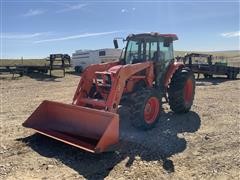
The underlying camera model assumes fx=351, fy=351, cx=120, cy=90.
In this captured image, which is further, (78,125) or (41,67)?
(41,67)

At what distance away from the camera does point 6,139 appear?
7.80 meters

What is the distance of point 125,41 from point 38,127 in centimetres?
355

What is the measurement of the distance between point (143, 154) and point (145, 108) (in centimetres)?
153

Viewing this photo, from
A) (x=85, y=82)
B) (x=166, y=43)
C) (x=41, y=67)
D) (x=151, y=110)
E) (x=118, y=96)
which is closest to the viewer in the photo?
(x=118, y=96)

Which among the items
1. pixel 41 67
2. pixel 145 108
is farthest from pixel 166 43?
pixel 41 67

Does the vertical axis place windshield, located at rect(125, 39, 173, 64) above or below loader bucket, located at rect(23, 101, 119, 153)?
above

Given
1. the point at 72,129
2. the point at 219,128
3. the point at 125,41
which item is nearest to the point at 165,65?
the point at 125,41

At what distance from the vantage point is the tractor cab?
9.46 metres

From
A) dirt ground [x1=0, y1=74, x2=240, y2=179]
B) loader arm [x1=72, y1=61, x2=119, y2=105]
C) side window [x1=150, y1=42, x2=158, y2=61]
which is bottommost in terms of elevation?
dirt ground [x1=0, y1=74, x2=240, y2=179]

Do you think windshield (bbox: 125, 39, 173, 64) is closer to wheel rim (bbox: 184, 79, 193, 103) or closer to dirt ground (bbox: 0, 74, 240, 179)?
wheel rim (bbox: 184, 79, 193, 103)

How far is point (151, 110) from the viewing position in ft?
27.8

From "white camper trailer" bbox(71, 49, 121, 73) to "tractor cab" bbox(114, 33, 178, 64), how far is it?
16.6 m

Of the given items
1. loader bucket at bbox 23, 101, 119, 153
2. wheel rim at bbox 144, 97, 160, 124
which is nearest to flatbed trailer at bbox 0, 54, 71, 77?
loader bucket at bbox 23, 101, 119, 153

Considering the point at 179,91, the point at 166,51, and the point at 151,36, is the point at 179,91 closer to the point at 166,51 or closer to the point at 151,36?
the point at 166,51
